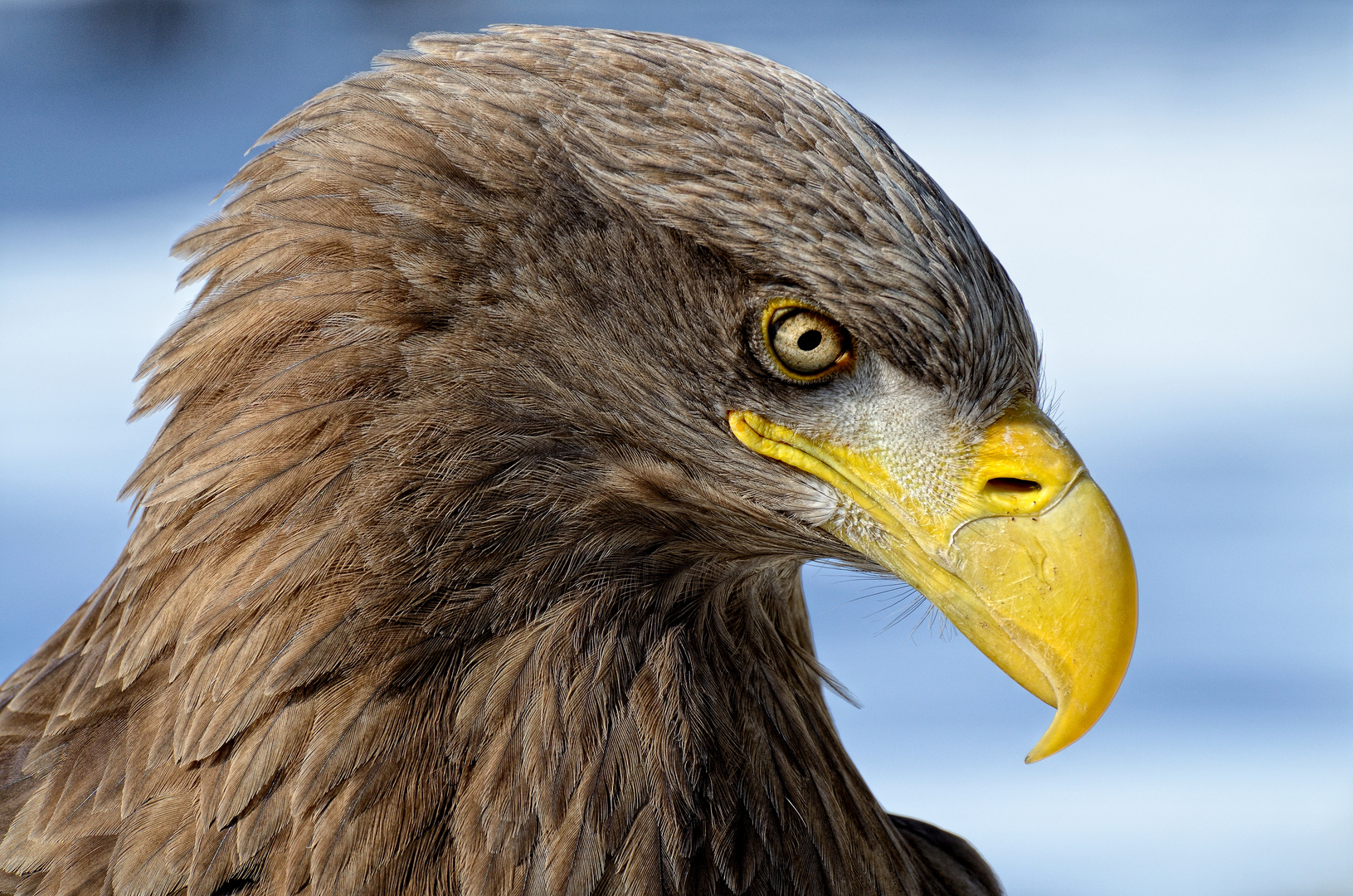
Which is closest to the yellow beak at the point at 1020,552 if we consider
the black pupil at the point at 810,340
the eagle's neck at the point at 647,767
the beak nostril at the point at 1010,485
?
the beak nostril at the point at 1010,485

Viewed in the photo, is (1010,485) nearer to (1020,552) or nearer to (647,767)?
(1020,552)

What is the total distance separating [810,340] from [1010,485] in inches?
12.9

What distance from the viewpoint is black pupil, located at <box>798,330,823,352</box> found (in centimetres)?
179

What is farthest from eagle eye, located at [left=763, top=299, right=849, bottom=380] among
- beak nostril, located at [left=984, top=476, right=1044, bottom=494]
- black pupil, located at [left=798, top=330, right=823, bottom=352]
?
beak nostril, located at [left=984, top=476, right=1044, bottom=494]

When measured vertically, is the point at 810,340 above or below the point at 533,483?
above

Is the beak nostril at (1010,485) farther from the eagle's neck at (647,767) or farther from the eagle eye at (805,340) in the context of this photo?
the eagle's neck at (647,767)

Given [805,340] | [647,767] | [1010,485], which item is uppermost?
[805,340]

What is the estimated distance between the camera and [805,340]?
5.89 ft

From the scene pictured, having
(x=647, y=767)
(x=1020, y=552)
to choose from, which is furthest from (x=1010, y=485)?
(x=647, y=767)

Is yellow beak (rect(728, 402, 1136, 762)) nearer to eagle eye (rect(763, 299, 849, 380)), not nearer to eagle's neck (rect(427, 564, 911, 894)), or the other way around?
eagle eye (rect(763, 299, 849, 380))

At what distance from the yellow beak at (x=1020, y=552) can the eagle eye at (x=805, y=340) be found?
98 mm

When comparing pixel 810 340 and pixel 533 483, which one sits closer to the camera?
pixel 810 340

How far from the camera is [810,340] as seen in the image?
5.89 feet

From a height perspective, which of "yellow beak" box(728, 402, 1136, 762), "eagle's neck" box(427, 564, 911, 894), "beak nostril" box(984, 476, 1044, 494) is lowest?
"eagle's neck" box(427, 564, 911, 894)
